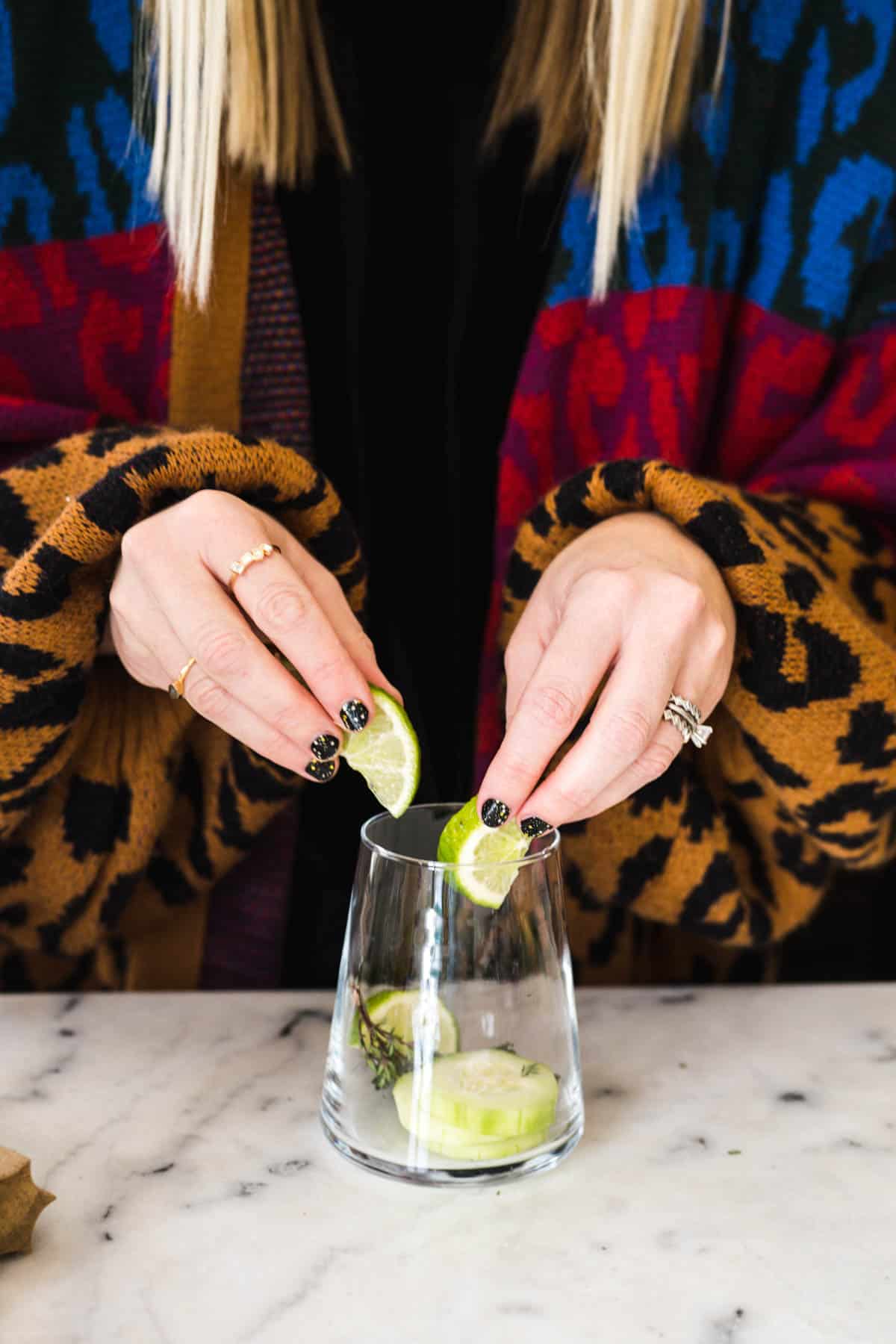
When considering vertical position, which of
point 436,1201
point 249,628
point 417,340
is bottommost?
point 436,1201

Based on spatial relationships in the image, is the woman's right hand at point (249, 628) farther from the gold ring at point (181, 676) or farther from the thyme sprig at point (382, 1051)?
the thyme sprig at point (382, 1051)

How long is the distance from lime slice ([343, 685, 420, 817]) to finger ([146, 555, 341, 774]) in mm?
18

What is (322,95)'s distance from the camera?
87cm

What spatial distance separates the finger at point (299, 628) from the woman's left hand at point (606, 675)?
0.24 feet

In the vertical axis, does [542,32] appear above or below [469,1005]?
above

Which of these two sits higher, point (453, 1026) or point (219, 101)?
point (219, 101)

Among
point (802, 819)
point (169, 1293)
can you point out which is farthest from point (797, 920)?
point (169, 1293)

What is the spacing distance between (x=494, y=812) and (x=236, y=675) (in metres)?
0.13

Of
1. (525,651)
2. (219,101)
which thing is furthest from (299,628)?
(219,101)

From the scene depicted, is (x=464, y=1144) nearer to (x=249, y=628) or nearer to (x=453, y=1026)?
(x=453, y=1026)

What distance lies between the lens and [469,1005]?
534 millimetres

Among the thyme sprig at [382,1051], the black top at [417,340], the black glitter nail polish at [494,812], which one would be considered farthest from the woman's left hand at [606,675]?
the black top at [417,340]

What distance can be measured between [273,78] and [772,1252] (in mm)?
732

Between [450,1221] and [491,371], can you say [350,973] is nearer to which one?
[450,1221]
